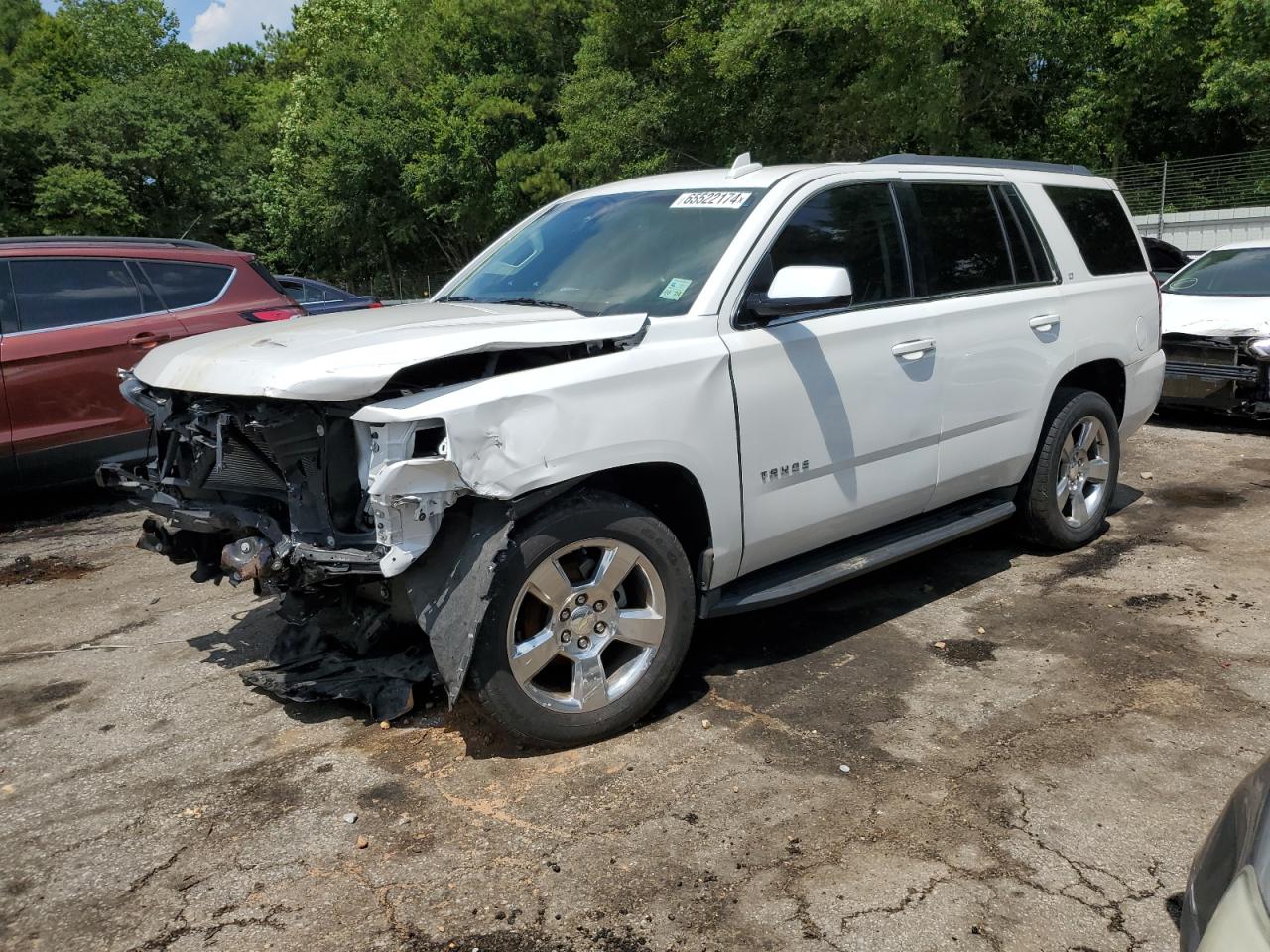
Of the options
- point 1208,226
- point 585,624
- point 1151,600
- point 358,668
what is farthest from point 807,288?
point 1208,226

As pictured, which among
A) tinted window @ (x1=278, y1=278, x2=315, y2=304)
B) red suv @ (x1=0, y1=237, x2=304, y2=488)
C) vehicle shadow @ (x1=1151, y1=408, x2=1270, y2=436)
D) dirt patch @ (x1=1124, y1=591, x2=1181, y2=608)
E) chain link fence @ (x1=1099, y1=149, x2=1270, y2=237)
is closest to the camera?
dirt patch @ (x1=1124, y1=591, x2=1181, y2=608)

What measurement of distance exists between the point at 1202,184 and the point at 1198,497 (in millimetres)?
17238

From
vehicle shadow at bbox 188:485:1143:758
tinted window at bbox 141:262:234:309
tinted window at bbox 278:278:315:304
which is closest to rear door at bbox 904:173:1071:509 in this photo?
vehicle shadow at bbox 188:485:1143:758

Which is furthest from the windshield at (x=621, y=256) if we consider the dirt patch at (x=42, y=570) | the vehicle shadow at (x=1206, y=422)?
the vehicle shadow at (x=1206, y=422)

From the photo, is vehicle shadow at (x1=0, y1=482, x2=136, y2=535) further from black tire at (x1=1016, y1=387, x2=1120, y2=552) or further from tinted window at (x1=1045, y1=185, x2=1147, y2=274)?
tinted window at (x1=1045, y1=185, x2=1147, y2=274)

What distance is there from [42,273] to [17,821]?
4.77 meters


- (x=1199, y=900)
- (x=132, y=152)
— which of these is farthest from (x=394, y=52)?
(x=1199, y=900)

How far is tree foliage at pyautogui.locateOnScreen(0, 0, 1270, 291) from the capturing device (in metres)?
21.2

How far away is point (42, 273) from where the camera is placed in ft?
22.6

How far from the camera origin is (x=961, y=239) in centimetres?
487

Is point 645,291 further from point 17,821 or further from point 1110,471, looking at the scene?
point 1110,471

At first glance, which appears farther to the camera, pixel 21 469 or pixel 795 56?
pixel 795 56

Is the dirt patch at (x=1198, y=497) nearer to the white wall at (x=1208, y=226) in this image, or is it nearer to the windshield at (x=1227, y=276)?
the windshield at (x=1227, y=276)

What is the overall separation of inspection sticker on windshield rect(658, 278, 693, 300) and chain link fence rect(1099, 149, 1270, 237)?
2063 cm
